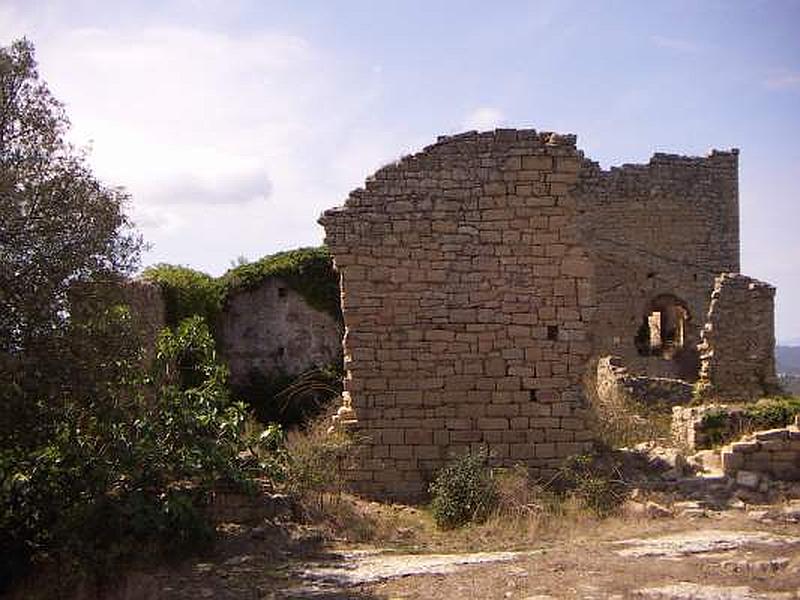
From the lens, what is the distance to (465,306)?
10734 mm

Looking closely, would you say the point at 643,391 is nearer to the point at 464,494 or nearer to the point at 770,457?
the point at 770,457

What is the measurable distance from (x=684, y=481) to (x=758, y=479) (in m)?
0.82

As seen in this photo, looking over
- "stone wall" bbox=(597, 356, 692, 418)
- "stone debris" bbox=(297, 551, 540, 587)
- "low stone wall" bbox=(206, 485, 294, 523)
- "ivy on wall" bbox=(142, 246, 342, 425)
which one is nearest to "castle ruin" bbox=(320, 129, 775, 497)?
"low stone wall" bbox=(206, 485, 294, 523)

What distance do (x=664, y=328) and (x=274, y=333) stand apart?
1085 centimetres

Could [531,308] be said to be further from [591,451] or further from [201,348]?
[201,348]

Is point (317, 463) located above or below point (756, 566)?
above

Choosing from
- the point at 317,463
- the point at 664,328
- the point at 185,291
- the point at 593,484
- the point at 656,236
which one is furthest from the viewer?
the point at 664,328

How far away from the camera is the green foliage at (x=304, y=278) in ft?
64.7

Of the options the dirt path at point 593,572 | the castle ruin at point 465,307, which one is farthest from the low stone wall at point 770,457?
the dirt path at point 593,572

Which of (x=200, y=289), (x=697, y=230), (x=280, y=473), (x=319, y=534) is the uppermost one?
(x=697, y=230)

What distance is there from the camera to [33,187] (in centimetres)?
822

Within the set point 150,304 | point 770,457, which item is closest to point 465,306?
point 770,457

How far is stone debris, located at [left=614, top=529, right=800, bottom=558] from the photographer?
315 inches

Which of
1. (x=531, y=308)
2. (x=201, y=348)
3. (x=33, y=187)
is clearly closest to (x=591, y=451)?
(x=531, y=308)
